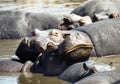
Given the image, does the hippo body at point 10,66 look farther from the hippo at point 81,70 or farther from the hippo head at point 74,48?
the hippo at point 81,70

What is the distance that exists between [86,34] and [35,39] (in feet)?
4.59

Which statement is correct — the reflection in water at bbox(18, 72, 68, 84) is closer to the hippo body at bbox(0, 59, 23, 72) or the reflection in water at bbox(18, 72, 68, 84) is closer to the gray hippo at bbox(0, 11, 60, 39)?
the hippo body at bbox(0, 59, 23, 72)

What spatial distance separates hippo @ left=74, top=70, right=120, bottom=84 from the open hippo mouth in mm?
1626

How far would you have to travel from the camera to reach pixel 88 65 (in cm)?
769

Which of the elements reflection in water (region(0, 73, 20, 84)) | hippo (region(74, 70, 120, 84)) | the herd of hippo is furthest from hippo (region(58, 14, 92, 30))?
hippo (region(74, 70, 120, 84))

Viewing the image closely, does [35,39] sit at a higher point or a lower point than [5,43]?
higher

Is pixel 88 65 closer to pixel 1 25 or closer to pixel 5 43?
pixel 5 43

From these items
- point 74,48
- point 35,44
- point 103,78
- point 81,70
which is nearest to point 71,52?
point 74,48

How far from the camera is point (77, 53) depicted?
8.32 m

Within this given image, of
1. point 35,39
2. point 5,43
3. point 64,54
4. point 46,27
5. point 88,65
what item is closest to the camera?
point 88,65

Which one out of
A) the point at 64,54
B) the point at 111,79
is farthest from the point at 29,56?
the point at 111,79

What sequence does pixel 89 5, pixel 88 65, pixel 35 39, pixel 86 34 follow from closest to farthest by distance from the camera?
pixel 88 65 → pixel 35 39 → pixel 86 34 → pixel 89 5

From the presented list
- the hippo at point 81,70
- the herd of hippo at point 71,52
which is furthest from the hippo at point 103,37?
the hippo at point 81,70

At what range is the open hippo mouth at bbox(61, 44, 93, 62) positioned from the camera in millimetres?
8258
